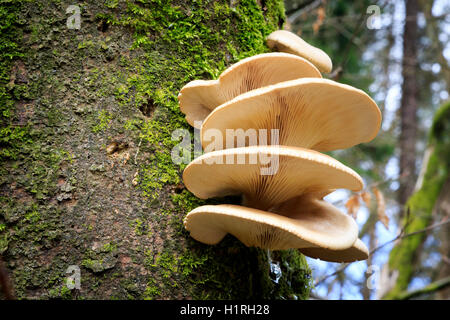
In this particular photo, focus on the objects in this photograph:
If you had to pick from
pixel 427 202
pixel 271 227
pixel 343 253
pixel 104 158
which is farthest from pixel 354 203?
pixel 427 202

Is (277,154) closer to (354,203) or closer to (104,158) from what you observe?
(104,158)

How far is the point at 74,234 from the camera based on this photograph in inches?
58.4

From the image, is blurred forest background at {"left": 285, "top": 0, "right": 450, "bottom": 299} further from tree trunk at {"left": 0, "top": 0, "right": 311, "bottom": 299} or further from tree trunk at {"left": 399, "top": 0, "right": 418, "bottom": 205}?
tree trunk at {"left": 0, "top": 0, "right": 311, "bottom": 299}

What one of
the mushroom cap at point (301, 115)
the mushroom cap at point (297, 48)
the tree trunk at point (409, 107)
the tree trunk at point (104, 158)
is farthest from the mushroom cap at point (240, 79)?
the tree trunk at point (409, 107)

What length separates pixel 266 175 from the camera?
1.65 metres

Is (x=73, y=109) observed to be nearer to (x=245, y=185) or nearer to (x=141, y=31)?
(x=141, y=31)

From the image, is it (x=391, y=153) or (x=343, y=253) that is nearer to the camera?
(x=343, y=253)

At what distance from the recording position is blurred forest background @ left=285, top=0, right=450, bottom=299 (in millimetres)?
3797

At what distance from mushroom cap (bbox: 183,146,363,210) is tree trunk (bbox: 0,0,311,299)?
0.16 metres

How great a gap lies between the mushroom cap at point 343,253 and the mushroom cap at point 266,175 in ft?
1.13

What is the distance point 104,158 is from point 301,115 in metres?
1.06

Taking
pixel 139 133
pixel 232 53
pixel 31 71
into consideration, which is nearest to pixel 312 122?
pixel 232 53

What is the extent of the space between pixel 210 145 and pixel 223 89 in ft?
1.12
